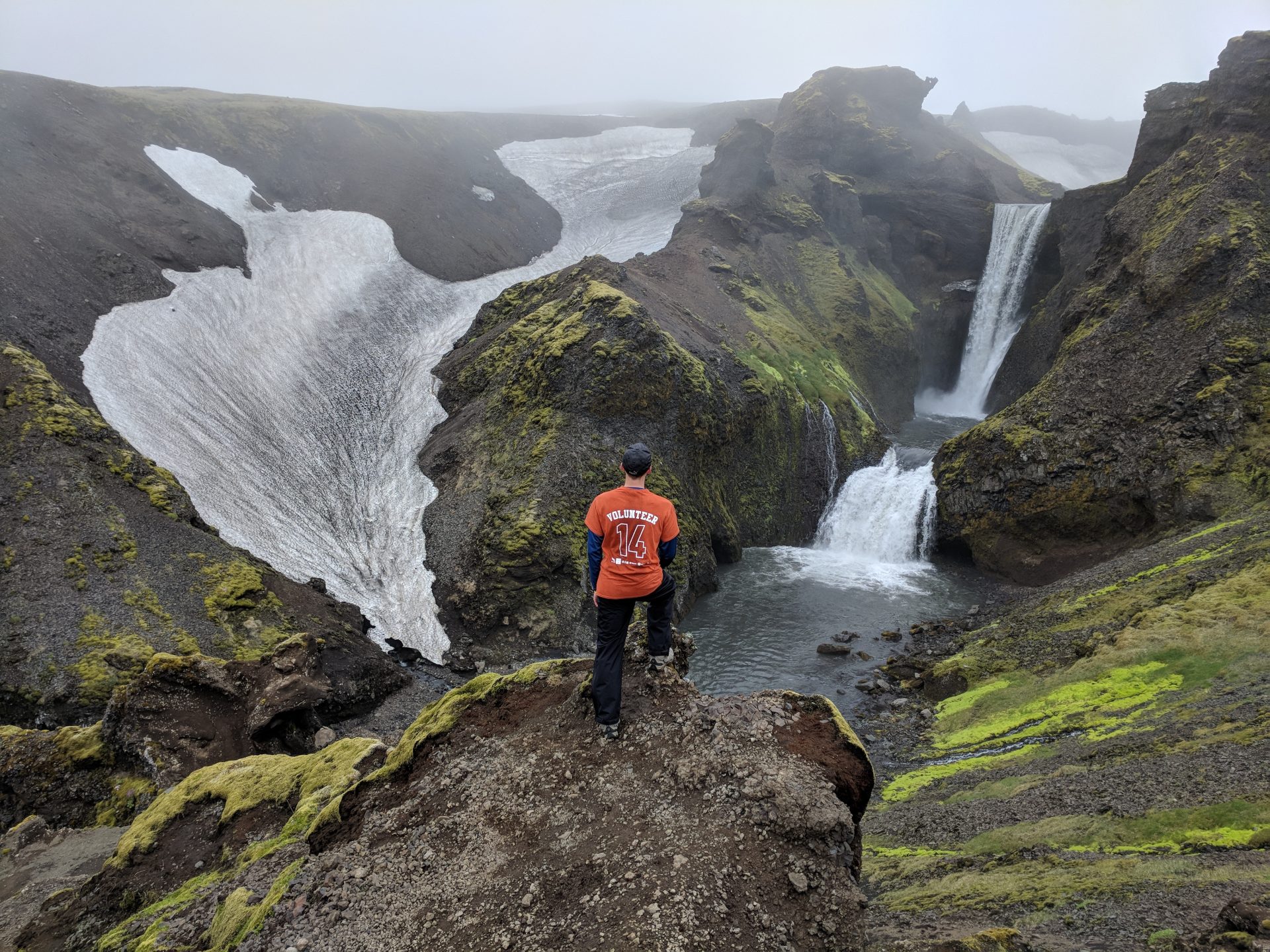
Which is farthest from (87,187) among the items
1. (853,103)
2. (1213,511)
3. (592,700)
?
(853,103)

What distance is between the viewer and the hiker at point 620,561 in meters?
7.53

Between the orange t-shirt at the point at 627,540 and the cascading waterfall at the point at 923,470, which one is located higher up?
the orange t-shirt at the point at 627,540

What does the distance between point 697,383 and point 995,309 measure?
37.7 metres

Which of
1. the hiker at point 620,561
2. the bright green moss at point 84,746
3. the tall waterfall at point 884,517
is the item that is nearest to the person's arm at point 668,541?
the hiker at point 620,561

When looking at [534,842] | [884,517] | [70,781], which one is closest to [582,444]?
[884,517]

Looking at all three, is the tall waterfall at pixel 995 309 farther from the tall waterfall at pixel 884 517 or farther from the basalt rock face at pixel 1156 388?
the tall waterfall at pixel 884 517

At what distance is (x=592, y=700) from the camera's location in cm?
803

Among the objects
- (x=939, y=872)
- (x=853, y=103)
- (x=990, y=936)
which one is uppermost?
(x=853, y=103)

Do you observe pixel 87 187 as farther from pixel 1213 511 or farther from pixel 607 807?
pixel 1213 511

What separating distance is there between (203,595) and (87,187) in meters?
32.4

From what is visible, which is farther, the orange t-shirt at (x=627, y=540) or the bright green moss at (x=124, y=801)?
the bright green moss at (x=124, y=801)

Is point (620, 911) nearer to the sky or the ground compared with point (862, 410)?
nearer to the sky

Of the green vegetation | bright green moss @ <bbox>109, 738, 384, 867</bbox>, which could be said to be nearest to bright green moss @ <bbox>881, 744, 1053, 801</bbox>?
bright green moss @ <bbox>109, 738, 384, 867</bbox>

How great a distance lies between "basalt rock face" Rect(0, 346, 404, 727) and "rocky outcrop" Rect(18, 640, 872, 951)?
8568mm
